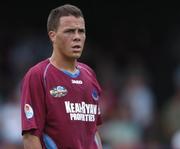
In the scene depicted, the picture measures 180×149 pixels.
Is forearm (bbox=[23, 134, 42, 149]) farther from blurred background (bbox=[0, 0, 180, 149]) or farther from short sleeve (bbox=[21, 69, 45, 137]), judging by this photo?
A: blurred background (bbox=[0, 0, 180, 149])

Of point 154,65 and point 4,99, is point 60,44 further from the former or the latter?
point 154,65

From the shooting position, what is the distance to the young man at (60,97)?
689cm

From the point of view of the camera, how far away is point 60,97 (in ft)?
23.0

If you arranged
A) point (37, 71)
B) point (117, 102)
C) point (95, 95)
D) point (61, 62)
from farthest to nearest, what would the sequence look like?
point (117, 102) → point (95, 95) → point (61, 62) → point (37, 71)

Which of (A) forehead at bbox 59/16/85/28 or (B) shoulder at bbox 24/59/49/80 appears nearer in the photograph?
(B) shoulder at bbox 24/59/49/80

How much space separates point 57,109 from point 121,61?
927 centimetres

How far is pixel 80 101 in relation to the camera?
716 centimetres

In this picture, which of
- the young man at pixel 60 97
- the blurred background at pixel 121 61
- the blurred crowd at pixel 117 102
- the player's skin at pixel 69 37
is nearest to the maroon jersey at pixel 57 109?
the young man at pixel 60 97

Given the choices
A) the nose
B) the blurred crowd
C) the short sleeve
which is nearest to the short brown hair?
the nose

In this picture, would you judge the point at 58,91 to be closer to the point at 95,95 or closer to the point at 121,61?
the point at 95,95

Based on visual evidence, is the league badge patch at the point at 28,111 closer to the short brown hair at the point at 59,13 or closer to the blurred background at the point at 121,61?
the short brown hair at the point at 59,13

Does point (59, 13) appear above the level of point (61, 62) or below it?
above

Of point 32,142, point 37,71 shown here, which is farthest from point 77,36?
point 32,142

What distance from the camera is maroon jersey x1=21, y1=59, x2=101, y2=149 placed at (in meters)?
6.89
